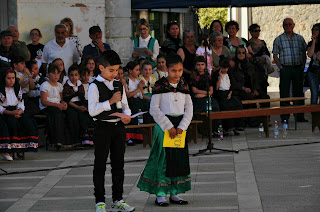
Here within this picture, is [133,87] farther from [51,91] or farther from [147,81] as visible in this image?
[51,91]

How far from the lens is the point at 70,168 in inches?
452

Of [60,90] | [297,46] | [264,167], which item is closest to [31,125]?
[60,90]

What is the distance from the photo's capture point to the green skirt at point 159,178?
8531 millimetres

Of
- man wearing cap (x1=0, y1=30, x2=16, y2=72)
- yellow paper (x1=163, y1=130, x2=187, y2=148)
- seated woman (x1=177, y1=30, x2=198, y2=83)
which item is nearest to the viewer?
yellow paper (x1=163, y1=130, x2=187, y2=148)

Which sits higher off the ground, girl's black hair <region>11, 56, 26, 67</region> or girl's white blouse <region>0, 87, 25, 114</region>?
girl's black hair <region>11, 56, 26, 67</region>

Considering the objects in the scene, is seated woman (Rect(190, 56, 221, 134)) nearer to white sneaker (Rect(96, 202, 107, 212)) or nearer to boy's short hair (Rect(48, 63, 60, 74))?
boy's short hair (Rect(48, 63, 60, 74))

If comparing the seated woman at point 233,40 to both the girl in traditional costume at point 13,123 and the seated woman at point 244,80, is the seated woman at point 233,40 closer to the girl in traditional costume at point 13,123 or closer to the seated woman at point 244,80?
the seated woman at point 244,80

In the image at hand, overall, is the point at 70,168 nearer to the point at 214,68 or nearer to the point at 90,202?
the point at 90,202

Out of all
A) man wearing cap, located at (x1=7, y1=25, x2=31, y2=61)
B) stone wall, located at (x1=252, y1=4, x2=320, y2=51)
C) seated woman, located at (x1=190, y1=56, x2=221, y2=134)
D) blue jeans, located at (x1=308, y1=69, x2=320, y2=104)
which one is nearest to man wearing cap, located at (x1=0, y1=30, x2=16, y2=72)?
man wearing cap, located at (x1=7, y1=25, x2=31, y2=61)

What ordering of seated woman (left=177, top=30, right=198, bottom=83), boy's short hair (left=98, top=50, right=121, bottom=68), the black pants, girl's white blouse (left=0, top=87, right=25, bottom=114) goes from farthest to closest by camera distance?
seated woman (left=177, top=30, right=198, bottom=83), girl's white blouse (left=0, top=87, right=25, bottom=114), the black pants, boy's short hair (left=98, top=50, right=121, bottom=68)

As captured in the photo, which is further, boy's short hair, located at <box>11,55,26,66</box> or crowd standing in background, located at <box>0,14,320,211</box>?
boy's short hair, located at <box>11,55,26,66</box>

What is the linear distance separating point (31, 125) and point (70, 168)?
5.60 ft

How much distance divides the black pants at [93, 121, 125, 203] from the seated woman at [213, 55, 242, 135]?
23.7 feet

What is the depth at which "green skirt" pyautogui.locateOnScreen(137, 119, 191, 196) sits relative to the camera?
8.53 metres
